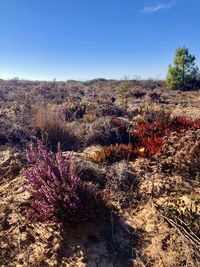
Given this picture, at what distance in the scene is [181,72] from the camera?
2350cm

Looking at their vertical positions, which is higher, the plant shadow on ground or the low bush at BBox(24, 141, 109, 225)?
the low bush at BBox(24, 141, 109, 225)

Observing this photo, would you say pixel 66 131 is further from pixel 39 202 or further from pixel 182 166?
pixel 39 202

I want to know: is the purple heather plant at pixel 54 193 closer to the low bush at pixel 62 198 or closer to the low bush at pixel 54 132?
the low bush at pixel 62 198

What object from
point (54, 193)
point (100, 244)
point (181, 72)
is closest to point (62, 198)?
point (54, 193)

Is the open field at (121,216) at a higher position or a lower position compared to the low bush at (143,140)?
lower

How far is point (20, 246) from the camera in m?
3.10

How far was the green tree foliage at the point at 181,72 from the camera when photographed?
23048 millimetres

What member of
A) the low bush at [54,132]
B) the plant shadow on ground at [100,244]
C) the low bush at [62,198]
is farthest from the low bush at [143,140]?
the plant shadow on ground at [100,244]

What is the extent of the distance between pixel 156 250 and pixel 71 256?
0.93 meters

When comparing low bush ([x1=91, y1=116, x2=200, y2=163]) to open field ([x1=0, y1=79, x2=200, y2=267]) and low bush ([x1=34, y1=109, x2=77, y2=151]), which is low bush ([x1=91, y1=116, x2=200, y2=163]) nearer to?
open field ([x1=0, y1=79, x2=200, y2=267])

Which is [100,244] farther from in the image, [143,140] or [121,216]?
[143,140]

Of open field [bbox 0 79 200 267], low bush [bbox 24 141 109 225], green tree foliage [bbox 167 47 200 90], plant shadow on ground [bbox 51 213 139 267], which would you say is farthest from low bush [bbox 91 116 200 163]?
green tree foliage [bbox 167 47 200 90]

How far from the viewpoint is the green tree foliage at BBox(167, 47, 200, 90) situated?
23048mm

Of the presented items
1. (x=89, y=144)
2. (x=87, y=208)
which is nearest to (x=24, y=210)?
(x=87, y=208)
